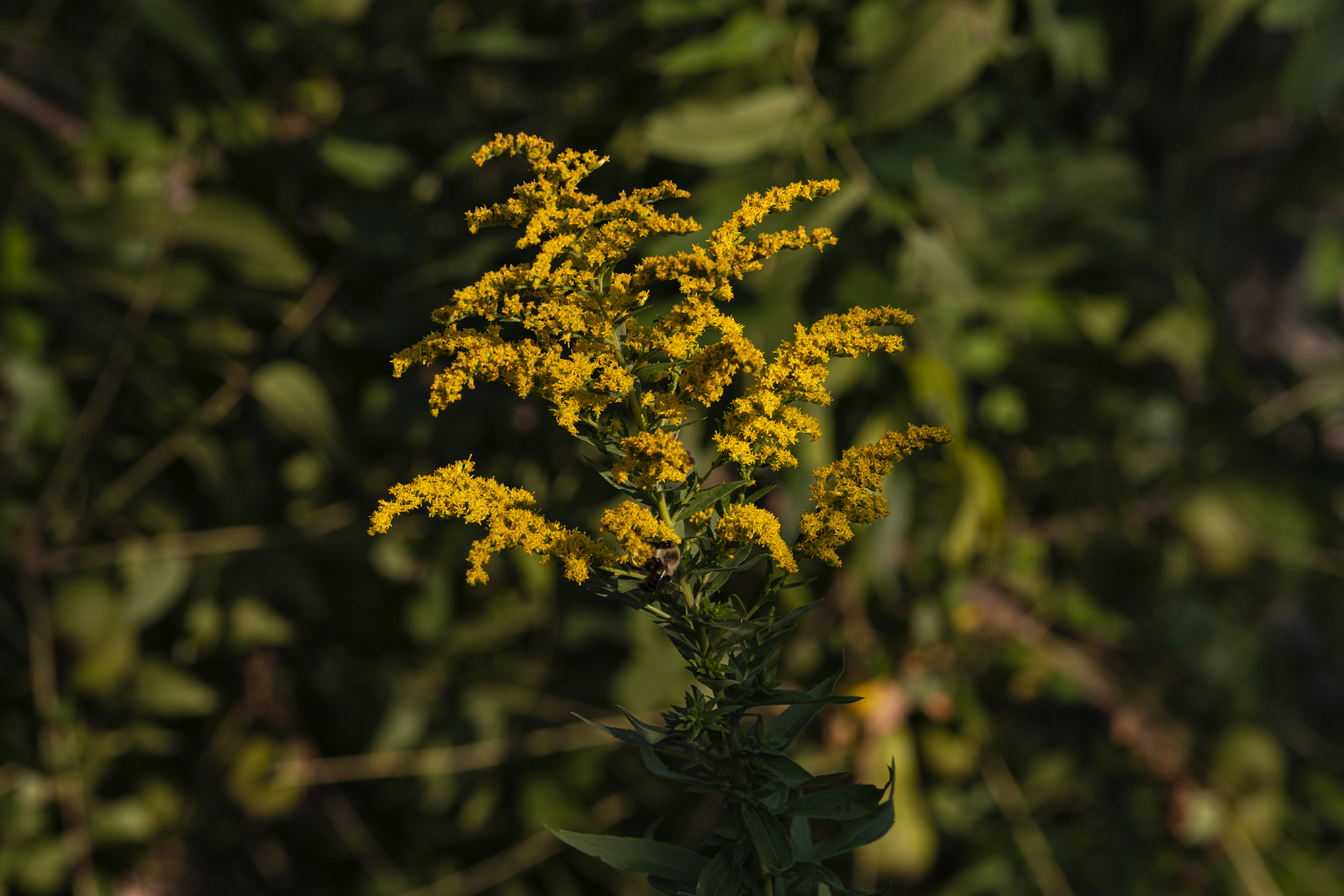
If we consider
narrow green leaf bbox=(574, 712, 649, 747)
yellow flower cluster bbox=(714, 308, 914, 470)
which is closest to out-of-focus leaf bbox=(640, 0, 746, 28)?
yellow flower cluster bbox=(714, 308, 914, 470)

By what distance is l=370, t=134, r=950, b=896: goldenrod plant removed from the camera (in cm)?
29

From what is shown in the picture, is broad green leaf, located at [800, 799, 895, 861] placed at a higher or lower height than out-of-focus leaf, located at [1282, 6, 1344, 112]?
lower

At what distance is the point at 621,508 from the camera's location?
280mm

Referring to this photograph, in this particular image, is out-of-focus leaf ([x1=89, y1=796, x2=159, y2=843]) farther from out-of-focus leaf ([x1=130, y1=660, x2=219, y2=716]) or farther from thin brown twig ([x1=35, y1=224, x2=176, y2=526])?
thin brown twig ([x1=35, y1=224, x2=176, y2=526])

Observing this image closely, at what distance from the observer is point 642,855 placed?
33 centimetres

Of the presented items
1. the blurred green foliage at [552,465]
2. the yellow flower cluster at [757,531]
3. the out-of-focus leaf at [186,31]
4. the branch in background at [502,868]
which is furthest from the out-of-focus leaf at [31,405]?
the yellow flower cluster at [757,531]

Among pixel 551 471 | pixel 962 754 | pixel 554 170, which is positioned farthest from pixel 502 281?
pixel 962 754

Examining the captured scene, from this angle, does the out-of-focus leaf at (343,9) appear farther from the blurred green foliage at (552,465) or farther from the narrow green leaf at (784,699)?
the narrow green leaf at (784,699)

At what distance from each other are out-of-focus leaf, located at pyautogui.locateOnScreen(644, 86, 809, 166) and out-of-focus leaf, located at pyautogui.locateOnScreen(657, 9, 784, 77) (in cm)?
3

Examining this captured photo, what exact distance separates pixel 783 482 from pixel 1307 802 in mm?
939

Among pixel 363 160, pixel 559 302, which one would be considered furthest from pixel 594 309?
pixel 363 160

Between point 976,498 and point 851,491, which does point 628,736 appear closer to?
point 851,491

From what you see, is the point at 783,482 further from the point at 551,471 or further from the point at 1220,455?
the point at 1220,455

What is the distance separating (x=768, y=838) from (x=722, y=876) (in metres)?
0.03
